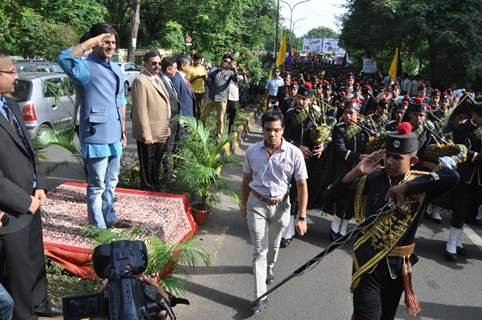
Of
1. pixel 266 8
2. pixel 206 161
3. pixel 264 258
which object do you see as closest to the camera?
pixel 264 258

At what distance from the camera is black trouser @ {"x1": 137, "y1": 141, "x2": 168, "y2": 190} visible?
594cm

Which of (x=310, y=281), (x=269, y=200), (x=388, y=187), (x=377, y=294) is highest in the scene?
(x=388, y=187)

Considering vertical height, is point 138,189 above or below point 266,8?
below

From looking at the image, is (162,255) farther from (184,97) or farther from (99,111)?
(184,97)

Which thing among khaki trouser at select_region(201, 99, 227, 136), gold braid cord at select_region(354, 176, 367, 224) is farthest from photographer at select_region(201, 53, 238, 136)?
gold braid cord at select_region(354, 176, 367, 224)

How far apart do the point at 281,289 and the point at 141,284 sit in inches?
129

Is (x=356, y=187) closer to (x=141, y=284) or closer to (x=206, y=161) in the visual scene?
(x=141, y=284)

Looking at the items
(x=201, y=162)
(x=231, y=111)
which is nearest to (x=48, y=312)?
(x=201, y=162)

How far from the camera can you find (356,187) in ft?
11.1

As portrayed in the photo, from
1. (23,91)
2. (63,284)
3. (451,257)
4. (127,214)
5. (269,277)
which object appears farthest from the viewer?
(23,91)

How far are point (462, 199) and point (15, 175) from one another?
5068mm

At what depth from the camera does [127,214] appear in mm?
5473

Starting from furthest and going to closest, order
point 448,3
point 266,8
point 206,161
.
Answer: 1. point 266,8
2. point 448,3
3. point 206,161

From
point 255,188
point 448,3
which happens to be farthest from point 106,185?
point 448,3
